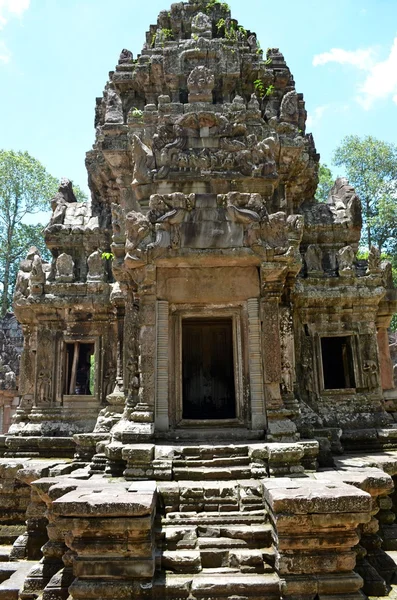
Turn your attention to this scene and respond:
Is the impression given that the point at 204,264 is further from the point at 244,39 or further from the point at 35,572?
the point at 244,39

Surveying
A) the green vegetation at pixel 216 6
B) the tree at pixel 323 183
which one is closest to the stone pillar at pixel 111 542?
the green vegetation at pixel 216 6

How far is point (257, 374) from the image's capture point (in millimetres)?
6859

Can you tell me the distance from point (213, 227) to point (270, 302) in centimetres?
142

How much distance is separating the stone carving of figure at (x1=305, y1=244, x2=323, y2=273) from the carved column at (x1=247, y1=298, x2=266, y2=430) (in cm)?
388

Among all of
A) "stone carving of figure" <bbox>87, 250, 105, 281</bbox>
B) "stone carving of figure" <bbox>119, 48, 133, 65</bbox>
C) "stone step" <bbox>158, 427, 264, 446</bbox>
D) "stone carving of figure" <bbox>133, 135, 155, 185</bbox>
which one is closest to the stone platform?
"stone step" <bbox>158, 427, 264, 446</bbox>

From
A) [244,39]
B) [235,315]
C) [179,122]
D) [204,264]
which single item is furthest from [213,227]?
[244,39]

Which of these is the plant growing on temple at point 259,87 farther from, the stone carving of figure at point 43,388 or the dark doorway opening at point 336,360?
the stone carving of figure at point 43,388

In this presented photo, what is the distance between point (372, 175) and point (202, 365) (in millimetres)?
18293

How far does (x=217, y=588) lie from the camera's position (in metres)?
4.32

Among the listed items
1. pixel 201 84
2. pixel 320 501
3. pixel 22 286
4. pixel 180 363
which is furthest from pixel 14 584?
pixel 201 84

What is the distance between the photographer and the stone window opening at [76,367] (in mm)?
11141

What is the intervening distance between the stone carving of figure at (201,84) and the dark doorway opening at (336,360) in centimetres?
592

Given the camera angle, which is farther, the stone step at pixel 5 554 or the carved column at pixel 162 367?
the carved column at pixel 162 367

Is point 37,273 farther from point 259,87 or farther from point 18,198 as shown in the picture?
point 18,198
